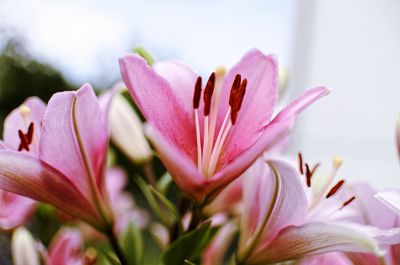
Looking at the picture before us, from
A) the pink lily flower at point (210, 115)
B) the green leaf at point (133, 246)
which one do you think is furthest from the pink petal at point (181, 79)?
the green leaf at point (133, 246)

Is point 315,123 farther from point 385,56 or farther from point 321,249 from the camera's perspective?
point 321,249

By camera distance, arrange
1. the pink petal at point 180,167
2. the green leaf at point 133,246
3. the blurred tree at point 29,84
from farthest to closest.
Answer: the blurred tree at point 29,84
the green leaf at point 133,246
the pink petal at point 180,167

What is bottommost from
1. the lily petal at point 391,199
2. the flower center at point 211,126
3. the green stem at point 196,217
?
the green stem at point 196,217

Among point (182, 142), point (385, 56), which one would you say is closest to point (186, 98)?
point (182, 142)

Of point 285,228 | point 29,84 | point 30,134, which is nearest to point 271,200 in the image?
point 285,228

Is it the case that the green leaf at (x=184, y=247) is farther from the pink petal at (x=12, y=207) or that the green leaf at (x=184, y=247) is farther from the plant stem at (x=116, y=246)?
the pink petal at (x=12, y=207)
